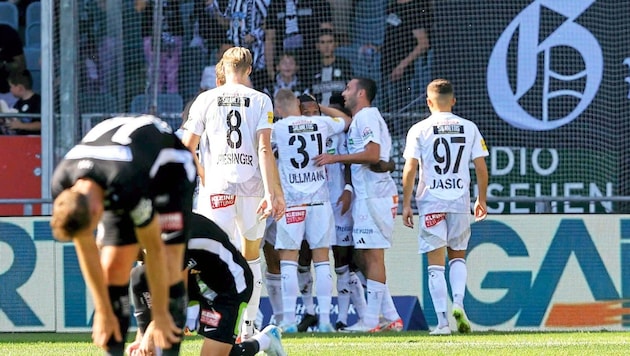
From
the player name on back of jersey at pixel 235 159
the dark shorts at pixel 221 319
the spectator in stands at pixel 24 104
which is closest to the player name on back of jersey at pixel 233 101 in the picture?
the player name on back of jersey at pixel 235 159

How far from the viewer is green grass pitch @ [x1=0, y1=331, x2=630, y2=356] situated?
30.7 ft

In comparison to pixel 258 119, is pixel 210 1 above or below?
above

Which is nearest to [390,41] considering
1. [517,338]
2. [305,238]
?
[305,238]

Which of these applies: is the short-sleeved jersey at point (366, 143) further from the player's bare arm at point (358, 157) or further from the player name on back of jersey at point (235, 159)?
the player name on back of jersey at point (235, 159)

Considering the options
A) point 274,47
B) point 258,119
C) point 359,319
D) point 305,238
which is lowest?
point 359,319

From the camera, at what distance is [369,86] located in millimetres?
12578

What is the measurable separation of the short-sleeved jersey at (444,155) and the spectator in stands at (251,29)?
3939mm

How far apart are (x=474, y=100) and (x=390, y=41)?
1.25m

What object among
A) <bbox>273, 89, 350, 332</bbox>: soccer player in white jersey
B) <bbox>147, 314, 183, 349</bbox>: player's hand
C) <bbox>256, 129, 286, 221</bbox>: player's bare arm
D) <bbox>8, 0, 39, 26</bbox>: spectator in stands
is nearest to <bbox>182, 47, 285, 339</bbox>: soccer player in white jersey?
<bbox>256, 129, 286, 221</bbox>: player's bare arm

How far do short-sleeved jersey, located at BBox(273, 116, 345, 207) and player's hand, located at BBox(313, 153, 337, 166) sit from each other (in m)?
0.04

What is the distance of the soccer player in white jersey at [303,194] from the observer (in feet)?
40.3

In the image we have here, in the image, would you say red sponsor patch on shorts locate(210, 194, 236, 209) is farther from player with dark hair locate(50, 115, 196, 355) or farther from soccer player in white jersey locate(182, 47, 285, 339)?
player with dark hair locate(50, 115, 196, 355)

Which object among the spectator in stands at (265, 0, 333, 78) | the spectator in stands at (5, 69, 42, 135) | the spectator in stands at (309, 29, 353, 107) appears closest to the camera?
the spectator in stands at (5, 69, 42, 135)

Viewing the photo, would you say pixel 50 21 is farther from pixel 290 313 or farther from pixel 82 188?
pixel 82 188
